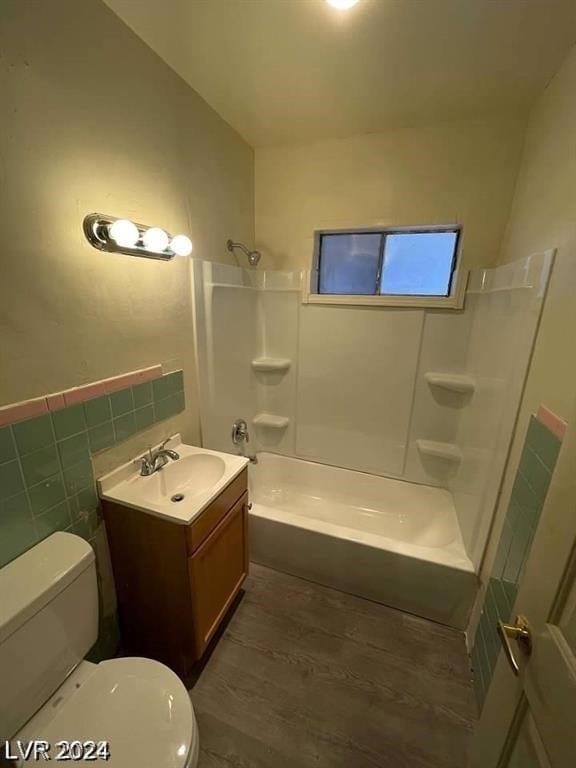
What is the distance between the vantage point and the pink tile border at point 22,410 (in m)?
0.89

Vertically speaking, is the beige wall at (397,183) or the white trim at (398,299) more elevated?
the beige wall at (397,183)

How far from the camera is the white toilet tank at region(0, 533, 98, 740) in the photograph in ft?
2.63

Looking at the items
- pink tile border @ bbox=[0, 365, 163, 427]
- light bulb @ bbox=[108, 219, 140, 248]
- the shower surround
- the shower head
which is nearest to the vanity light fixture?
light bulb @ bbox=[108, 219, 140, 248]

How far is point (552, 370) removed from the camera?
1051 millimetres

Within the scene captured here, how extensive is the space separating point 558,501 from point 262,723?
Result: 4.67 ft

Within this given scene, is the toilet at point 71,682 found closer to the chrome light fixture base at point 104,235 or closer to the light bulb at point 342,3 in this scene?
the chrome light fixture base at point 104,235

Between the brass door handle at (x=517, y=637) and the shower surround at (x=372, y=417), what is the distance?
0.80 m

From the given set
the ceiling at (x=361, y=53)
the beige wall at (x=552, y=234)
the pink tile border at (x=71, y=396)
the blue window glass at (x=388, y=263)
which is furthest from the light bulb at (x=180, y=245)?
the beige wall at (x=552, y=234)

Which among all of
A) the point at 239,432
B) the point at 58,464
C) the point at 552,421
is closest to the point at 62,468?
the point at 58,464

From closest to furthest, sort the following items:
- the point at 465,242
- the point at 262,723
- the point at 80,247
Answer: the point at 80,247 → the point at 262,723 → the point at 465,242

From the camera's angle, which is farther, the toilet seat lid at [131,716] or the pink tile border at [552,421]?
the pink tile border at [552,421]

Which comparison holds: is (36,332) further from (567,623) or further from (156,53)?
(567,623)

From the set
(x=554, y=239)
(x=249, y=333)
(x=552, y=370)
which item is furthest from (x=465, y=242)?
(x=249, y=333)

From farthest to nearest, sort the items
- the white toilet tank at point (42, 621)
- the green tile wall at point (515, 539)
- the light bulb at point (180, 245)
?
the light bulb at point (180, 245)
the green tile wall at point (515, 539)
the white toilet tank at point (42, 621)
